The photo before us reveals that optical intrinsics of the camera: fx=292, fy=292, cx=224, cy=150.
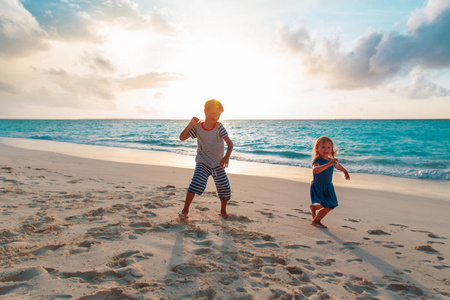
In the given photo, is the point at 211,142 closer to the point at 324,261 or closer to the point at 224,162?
the point at 224,162

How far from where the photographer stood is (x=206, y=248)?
9.70 feet

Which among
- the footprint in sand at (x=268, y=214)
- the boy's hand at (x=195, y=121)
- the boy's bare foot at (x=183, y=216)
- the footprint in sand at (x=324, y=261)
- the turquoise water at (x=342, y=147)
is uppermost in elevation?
the boy's hand at (x=195, y=121)

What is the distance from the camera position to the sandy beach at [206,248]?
2235 mm

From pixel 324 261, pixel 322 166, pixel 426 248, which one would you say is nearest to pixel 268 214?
pixel 322 166

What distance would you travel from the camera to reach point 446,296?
234cm

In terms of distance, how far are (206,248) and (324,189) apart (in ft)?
6.43

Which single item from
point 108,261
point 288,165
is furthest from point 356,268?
point 288,165

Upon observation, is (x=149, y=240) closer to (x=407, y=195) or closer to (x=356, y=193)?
(x=356, y=193)

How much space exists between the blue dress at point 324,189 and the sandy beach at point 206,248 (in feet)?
1.25

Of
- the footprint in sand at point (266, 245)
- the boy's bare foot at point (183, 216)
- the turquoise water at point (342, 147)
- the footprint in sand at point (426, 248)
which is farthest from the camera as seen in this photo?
the turquoise water at point (342, 147)

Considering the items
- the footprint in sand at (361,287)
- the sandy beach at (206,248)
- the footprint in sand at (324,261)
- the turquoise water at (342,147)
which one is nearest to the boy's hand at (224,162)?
the sandy beach at (206,248)

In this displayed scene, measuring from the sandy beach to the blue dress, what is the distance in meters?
0.38

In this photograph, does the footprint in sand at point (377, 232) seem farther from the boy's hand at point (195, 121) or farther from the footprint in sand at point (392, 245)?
the boy's hand at point (195, 121)

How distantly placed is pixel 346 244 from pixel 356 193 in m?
3.73
